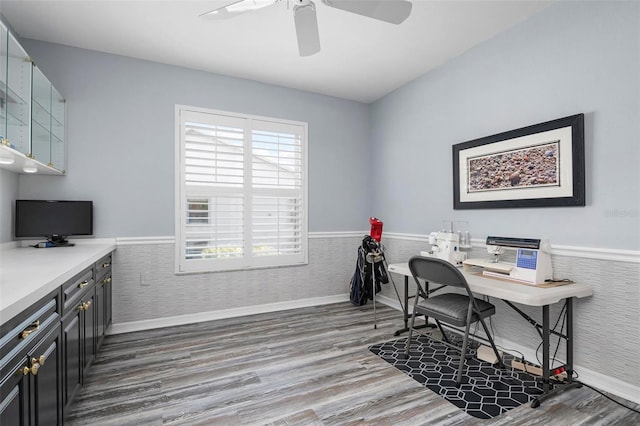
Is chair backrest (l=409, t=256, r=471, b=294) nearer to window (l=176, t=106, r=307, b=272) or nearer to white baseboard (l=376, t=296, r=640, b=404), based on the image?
white baseboard (l=376, t=296, r=640, b=404)

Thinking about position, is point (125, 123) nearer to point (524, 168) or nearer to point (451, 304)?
point (451, 304)

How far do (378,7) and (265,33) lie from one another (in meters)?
1.31

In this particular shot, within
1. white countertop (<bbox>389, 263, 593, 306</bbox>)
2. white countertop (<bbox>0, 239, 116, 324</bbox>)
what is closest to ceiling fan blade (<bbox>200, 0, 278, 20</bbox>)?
white countertop (<bbox>0, 239, 116, 324</bbox>)

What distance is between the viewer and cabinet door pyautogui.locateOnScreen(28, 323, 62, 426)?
1.27 metres

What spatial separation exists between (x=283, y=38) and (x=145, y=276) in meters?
2.72

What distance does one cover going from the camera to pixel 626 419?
188 centimetres

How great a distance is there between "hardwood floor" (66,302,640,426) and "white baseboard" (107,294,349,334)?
0.43 ft

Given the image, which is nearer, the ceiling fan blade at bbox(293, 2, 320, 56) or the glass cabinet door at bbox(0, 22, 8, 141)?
the glass cabinet door at bbox(0, 22, 8, 141)

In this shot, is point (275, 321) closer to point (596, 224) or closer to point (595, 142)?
point (596, 224)

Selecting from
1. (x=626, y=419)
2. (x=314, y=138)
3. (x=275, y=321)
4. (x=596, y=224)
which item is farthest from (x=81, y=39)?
(x=626, y=419)

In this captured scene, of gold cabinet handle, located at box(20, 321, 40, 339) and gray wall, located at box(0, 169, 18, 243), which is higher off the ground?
gray wall, located at box(0, 169, 18, 243)

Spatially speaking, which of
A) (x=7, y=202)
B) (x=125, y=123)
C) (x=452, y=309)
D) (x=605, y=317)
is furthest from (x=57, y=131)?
(x=605, y=317)

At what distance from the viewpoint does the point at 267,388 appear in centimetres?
224

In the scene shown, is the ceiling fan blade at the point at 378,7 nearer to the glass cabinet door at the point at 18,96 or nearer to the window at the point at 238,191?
the glass cabinet door at the point at 18,96
